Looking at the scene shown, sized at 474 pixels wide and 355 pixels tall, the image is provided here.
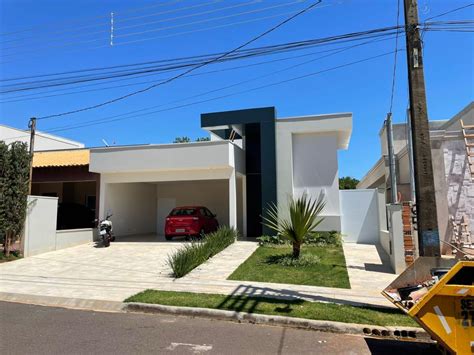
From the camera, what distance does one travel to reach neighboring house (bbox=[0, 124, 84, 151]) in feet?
81.5

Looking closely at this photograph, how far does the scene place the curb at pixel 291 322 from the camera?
5754 mm

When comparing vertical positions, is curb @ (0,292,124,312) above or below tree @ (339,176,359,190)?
below

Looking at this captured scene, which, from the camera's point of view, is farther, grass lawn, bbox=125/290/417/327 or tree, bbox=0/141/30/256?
tree, bbox=0/141/30/256

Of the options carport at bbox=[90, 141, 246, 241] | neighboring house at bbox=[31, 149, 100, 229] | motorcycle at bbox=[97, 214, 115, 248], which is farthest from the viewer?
neighboring house at bbox=[31, 149, 100, 229]

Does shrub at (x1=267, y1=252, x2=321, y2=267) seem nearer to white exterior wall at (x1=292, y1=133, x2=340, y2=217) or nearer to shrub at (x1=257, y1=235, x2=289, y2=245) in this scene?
shrub at (x1=257, y1=235, x2=289, y2=245)

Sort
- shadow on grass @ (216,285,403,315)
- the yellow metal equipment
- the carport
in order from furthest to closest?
the carport, shadow on grass @ (216,285,403,315), the yellow metal equipment

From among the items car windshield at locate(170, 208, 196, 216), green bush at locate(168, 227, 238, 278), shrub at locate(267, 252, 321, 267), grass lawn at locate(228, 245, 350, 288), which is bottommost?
grass lawn at locate(228, 245, 350, 288)

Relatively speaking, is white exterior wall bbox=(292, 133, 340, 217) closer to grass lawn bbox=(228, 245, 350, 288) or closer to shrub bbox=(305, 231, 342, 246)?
shrub bbox=(305, 231, 342, 246)

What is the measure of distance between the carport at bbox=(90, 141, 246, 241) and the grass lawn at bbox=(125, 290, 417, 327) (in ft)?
26.6

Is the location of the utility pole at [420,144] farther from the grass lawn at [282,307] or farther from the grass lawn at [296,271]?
the grass lawn at [296,271]

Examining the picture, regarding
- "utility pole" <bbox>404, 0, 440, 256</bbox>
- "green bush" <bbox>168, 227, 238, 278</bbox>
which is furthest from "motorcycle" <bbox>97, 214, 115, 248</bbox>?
"utility pole" <bbox>404, 0, 440, 256</bbox>

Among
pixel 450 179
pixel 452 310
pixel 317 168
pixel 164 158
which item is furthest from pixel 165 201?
pixel 452 310

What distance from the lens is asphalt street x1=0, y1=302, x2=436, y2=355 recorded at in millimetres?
5109

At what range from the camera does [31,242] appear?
44.5 feet
